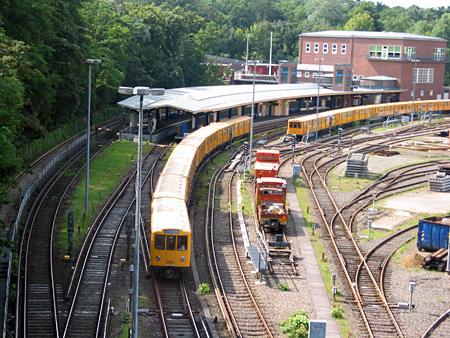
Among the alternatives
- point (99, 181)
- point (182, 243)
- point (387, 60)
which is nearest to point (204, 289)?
point (182, 243)

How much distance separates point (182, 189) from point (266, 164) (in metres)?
→ 12.2

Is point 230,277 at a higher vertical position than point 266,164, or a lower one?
lower

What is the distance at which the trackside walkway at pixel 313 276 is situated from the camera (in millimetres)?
27369

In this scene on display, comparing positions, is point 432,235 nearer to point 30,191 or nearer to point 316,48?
point 30,191

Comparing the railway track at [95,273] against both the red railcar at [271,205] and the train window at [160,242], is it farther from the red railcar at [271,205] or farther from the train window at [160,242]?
the red railcar at [271,205]

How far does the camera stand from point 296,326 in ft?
84.8

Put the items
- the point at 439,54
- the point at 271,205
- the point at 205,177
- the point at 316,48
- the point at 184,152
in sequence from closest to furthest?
the point at 271,205
the point at 184,152
the point at 205,177
the point at 439,54
the point at 316,48

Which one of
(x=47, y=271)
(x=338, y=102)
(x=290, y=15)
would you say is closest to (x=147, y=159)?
(x=47, y=271)

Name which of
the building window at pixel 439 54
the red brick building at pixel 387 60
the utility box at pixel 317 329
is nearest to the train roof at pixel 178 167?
the utility box at pixel 317 329

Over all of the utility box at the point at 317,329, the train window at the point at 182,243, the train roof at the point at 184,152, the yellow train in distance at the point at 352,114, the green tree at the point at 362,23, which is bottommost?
the utility box at the point at 317,329

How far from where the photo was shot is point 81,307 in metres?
27.7

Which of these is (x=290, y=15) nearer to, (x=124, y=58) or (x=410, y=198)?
(x=124, y=58)

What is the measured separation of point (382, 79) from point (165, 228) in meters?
83.5

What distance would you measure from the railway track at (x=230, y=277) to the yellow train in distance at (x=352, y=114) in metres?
26.6
